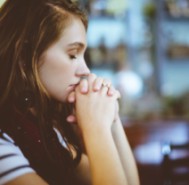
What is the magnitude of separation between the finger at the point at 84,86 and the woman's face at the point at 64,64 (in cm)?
2

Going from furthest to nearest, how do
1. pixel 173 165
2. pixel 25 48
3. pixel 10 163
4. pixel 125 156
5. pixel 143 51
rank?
pixel 143 51 → pixel 173 165 → pixel 125 156 → pixel 25 48 → pixel 10 163

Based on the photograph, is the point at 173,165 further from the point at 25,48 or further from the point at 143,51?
the point at 143,51

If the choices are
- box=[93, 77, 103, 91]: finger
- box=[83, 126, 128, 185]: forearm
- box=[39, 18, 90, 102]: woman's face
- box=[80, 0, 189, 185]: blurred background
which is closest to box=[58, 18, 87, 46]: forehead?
box=[39, 18, 90, 102]: woman's face

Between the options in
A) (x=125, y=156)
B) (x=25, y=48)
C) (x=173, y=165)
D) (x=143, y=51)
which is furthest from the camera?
(x=143, y=51)

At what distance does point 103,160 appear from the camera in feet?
2.97

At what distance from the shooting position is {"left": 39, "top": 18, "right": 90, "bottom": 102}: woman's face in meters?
1.01

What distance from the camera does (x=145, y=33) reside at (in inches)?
170

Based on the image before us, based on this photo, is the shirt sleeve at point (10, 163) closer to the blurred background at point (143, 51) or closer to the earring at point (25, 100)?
the earring at point (25, 100)

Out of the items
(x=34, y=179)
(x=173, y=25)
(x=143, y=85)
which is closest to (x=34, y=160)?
(x=34, y=179)

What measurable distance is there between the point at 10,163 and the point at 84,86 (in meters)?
0.29

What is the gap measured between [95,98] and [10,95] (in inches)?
8.4

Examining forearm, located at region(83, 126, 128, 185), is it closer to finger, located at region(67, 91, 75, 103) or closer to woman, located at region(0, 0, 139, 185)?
woman, located at region(0, 0, 139, 185)

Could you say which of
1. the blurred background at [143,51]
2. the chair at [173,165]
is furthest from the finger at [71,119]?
the blurred background at [143,51]

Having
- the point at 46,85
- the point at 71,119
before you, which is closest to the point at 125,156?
the point at 71,119
